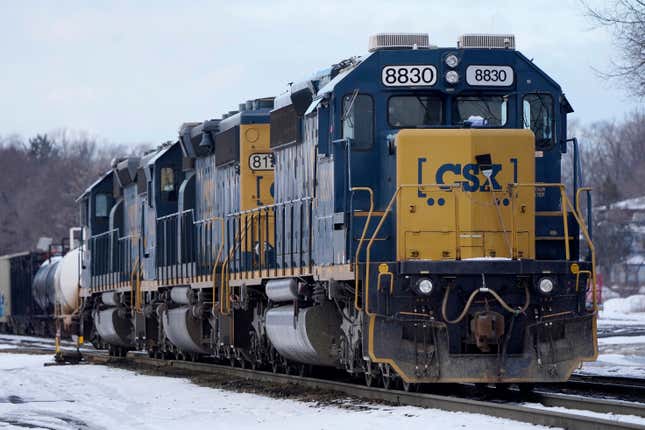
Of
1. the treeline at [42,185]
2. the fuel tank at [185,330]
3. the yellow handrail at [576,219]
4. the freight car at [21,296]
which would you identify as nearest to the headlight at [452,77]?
the yellow handrail at [576,219]

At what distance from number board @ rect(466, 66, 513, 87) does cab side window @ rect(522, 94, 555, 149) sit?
1.17 feet

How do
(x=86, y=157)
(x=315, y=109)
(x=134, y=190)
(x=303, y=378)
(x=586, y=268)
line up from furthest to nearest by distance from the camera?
(x=86, y=157)
(x=134, y=190)
(x=303, y=378)
(x=315, y=109)
(x=586, y=268)

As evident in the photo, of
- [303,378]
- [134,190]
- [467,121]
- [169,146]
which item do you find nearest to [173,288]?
[169,146]

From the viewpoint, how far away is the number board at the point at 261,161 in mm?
19672

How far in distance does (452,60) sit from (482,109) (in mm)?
672

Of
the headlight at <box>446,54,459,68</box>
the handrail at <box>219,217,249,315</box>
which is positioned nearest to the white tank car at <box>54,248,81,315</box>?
the handrail at <box>219,217,249,315</box>

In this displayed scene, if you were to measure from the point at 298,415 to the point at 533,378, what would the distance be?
2.61m

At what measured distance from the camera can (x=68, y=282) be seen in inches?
1468

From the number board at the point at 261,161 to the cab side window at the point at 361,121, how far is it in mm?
5190

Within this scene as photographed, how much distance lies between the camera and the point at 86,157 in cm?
14388

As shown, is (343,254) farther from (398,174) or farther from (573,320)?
(573,320)

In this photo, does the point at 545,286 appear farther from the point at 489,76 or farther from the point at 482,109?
the point at 489,76

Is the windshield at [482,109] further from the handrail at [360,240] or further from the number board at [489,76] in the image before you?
the handrail at [360,240]

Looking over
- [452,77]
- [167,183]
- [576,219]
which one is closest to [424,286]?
[576,219]
